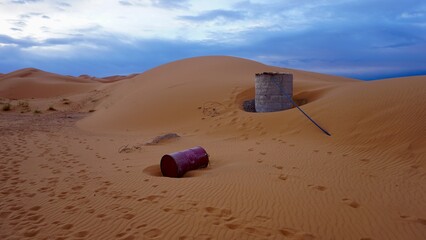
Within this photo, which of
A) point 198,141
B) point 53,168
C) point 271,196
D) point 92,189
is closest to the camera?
point 271,196

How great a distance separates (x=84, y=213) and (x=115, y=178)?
172 centimetres

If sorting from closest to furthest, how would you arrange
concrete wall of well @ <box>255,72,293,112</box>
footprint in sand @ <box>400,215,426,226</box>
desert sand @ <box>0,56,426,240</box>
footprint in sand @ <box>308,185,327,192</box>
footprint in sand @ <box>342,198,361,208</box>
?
desert sand @ <box>0,56,426,240</box>, footprint in sand @ <box>400,215,426,226</box>, footprint in sand @ <box>342,198,361,208</box>, footprint in sand @ <box>308,185,327,192</box>, concrete wall of well @ <box>255,72,293,112</box>

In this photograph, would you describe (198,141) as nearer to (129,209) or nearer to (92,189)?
(92,189)

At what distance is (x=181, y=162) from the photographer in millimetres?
6449

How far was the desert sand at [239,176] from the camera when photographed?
4.08 m

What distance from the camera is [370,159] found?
7102 mm

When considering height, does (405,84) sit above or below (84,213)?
above

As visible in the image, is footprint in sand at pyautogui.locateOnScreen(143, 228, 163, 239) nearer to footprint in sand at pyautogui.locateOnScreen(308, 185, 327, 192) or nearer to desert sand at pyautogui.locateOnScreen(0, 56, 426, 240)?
desert sand at pyautogui.locateOnScreen(0, 56, 426, 240)

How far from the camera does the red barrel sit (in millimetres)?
6344

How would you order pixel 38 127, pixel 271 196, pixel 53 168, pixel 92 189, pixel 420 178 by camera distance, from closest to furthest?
pixel 271 196 < pixel 92 189 < pixel 420 178 < pixel 53 168 < pixel 38 127

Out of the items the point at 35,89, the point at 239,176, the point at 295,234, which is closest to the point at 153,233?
the point at 295,234

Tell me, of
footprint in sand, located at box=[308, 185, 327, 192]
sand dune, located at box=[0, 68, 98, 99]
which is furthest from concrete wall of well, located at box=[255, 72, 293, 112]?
sand dune, located at box=[0, 68, 98, 99]

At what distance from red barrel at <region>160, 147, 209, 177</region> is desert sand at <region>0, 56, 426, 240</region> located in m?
0.22

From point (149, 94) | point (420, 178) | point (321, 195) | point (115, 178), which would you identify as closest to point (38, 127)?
point (149, 94)
